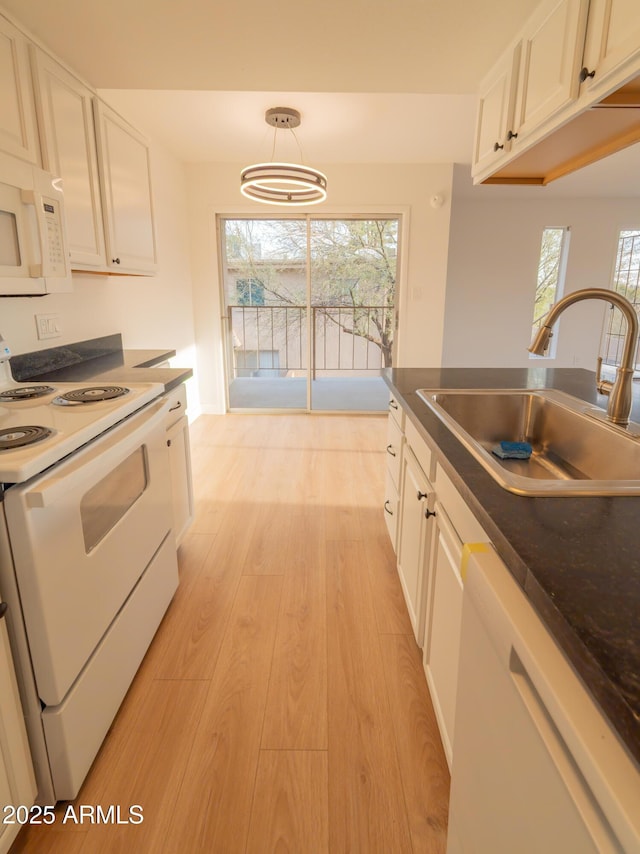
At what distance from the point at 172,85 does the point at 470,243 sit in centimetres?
483

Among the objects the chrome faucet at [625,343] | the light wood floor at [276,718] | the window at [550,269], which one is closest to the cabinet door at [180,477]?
the light wood floor at [276,718]

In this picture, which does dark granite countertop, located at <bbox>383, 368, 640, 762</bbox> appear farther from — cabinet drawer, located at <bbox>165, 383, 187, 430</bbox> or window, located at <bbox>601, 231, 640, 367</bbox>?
window, located at <bbox>601, 231, 640, 367</bbox>

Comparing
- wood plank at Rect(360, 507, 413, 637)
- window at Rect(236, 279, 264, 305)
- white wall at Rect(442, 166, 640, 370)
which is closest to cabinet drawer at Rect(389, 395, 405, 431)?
wood plank at Rect(360, 507, 413, 637)

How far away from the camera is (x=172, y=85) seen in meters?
2.21

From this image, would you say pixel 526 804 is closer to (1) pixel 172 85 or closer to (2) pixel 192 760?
(2) pixel 192 760

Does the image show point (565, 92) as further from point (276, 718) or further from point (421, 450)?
point (276, 718)

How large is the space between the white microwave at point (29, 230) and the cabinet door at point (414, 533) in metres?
1.39

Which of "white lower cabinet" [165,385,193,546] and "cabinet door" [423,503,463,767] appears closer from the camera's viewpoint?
"cabinet door" [423,503,463,767]

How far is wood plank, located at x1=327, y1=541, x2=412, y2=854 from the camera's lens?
116 cm

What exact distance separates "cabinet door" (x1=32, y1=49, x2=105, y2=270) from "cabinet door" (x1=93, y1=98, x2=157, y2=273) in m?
0.06

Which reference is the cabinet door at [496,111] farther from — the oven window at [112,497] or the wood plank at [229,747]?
the wood plank at [229,747]

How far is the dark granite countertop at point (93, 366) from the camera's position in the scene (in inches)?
80.6

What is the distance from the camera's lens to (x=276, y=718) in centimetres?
147

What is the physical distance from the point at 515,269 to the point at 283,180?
4450 mm
